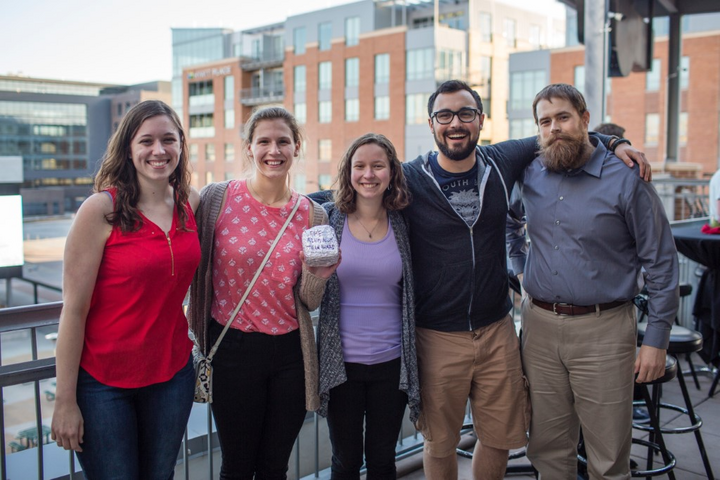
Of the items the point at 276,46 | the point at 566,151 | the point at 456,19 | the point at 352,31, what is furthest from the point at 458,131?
the point at 276,46

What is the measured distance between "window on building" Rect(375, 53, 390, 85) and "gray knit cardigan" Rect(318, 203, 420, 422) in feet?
151

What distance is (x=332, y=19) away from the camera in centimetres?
4922

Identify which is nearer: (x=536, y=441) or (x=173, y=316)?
(x=173, y=316)

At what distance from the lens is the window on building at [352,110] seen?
1919 inches

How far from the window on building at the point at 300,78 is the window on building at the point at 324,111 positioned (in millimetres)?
2555

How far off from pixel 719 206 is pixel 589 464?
336 cm

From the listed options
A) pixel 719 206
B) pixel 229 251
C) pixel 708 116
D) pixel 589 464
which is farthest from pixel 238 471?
pixel 708 116

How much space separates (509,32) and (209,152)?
3114 centimetres

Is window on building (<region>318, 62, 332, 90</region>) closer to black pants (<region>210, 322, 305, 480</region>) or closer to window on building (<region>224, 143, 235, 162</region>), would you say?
window on building (<region>224, 143, 235, 162</region>)

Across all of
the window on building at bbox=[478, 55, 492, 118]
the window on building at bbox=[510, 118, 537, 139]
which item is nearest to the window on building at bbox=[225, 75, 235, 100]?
the window on building at bbox=[478, 55, 492, 118]

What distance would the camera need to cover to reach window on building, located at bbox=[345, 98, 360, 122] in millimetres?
48744

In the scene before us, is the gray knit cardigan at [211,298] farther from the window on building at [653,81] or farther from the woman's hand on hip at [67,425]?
the window on building at [653,81]

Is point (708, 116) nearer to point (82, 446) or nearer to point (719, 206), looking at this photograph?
point (719, 206)

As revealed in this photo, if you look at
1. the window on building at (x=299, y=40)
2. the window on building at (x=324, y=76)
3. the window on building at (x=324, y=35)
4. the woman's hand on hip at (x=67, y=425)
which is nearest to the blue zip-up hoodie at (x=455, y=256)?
the woman's hand on hip at (x=67, y=425)
